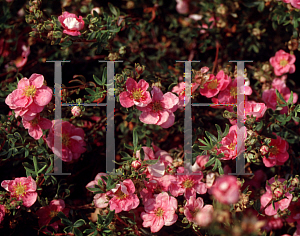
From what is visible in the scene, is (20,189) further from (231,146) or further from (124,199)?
(231,146)

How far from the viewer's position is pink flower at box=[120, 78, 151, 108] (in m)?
1.62

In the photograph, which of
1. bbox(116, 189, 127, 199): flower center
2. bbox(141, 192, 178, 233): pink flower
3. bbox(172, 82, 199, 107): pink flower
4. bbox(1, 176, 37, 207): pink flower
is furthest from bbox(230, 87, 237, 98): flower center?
bbox(1, 176, 37, 207): pink flower

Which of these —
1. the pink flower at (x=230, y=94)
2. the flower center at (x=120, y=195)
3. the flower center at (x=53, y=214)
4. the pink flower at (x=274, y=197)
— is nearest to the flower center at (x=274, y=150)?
the pink flower at (x=274, y=197)

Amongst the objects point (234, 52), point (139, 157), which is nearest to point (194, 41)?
point (234, 52)

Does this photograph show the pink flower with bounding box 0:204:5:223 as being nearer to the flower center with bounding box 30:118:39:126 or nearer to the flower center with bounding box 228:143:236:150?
the flower center with bounding box 30:118:39:126

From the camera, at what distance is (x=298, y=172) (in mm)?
1944

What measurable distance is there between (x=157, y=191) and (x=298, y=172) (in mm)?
914

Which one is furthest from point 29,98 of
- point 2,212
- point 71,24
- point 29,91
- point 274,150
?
point 274,150

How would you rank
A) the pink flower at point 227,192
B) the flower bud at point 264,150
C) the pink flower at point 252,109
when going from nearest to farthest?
the pink flower at point 227,192 < the flower bud at point 264,150 < the pink flower at point 252,109

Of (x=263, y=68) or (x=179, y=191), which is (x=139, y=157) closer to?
(x=179, y=191)

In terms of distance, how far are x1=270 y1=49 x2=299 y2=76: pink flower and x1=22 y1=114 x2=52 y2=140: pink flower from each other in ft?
4.91

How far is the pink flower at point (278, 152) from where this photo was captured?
5.67ft

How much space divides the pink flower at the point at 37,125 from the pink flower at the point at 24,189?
8.9 inches

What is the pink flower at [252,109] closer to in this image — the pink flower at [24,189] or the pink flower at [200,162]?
the pink flower at [200,162]
